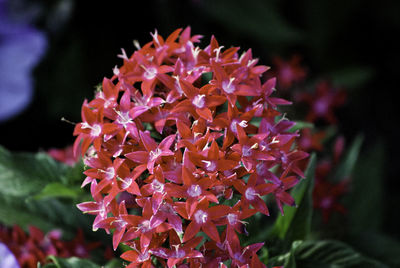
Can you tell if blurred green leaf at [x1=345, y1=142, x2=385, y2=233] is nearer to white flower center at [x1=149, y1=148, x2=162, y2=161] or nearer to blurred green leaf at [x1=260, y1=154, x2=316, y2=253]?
blurred green leaf at [x1=260, y1=154, x2=316, y2=253]

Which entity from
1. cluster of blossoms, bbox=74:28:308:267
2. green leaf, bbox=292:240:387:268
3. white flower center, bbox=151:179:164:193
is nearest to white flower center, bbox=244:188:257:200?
cluster of blossoms, bbox=74:28:308:267

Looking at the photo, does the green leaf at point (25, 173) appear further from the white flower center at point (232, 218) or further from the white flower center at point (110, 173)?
the white flower center at point (232, 218)

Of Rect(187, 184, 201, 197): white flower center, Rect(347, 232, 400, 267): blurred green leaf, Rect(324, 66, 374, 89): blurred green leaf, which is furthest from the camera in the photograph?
Rect(324, 66, 374, 89): blurred green leaf

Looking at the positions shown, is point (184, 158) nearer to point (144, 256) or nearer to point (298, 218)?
point (144, 256)

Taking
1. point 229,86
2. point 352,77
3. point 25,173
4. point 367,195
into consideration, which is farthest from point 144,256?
point 352,77

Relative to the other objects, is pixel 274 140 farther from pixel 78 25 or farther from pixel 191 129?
pixel 78 25

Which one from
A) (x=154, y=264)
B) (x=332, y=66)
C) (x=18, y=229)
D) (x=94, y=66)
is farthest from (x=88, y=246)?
(x=332, y=66)
